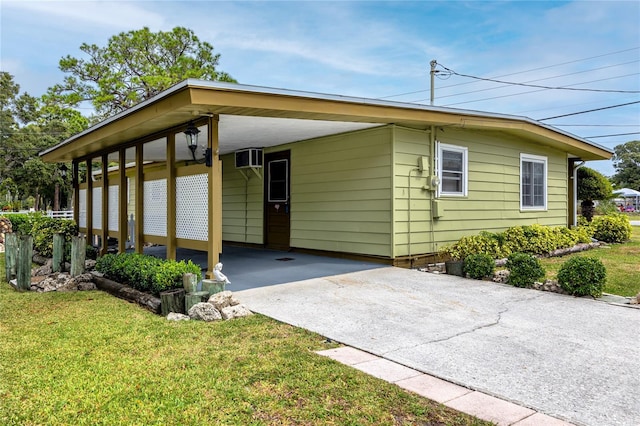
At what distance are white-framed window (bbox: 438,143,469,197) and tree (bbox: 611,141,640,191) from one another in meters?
43.0

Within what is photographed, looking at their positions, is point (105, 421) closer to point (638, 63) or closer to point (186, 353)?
point (186, 353)

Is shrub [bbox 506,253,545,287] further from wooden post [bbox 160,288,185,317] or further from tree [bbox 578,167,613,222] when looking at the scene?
tree [bbox 578,167,613,222]

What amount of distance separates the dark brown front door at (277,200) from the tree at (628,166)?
146 feet

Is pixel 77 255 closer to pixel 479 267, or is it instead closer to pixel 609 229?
pixel 479 267

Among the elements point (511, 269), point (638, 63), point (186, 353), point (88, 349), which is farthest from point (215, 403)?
point (638, 63)

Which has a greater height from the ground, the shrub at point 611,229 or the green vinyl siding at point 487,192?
the green vinyl siding at point 487,192

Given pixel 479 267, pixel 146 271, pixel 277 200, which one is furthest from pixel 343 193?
pixel 146 271

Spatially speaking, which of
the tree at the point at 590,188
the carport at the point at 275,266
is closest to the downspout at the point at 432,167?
the carport at the point at 275,266

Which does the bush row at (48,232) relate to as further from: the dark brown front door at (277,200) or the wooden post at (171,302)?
the wooden post at (171,302)

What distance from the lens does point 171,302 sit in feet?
14.8

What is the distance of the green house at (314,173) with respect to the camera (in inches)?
213

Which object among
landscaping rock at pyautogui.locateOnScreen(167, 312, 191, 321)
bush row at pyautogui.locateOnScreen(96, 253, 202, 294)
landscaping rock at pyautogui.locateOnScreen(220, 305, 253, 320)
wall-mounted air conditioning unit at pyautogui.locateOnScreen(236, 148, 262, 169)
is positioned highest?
wall-mounted air conditioning unit at pyautogui.locateOnScreen(236, 148, 262, 169)

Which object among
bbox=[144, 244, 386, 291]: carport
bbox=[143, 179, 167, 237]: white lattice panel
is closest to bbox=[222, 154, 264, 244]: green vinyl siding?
bbox=[144, 244, 386, 291]: carport

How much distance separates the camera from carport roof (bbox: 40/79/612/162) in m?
4.77
